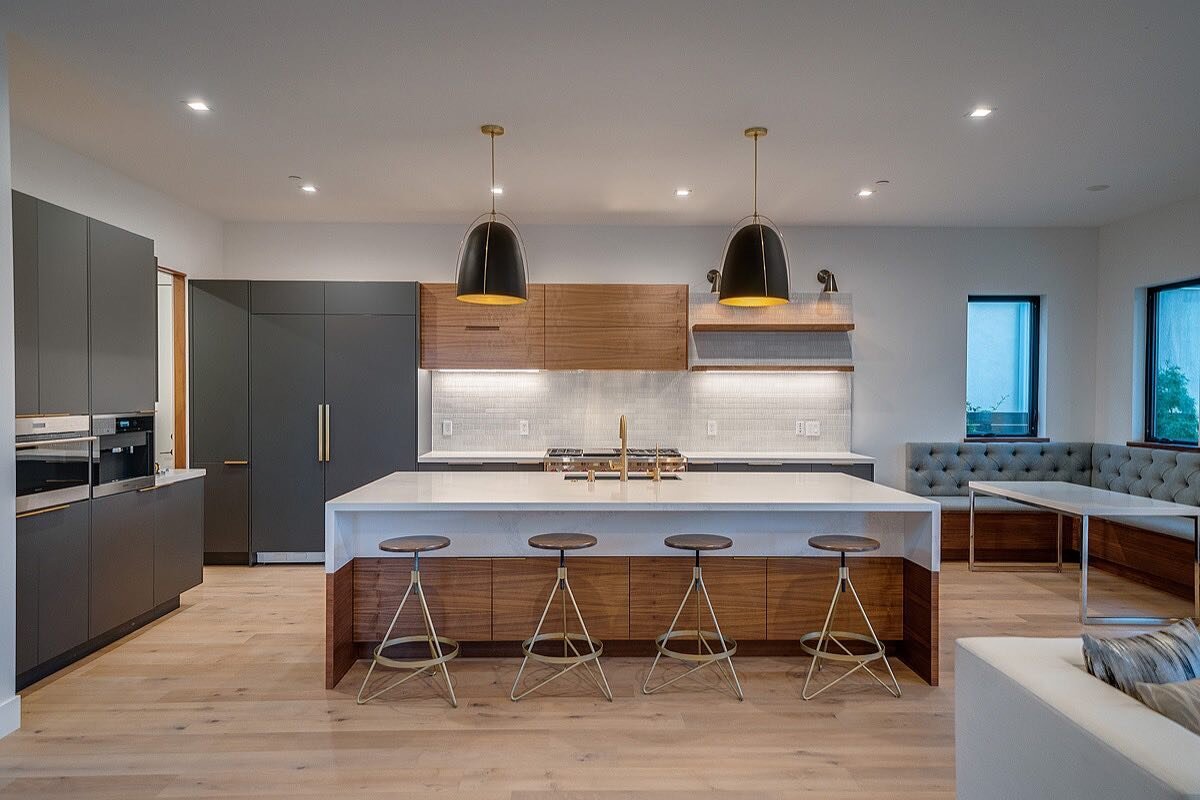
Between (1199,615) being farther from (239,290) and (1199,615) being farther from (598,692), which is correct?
(239,290)

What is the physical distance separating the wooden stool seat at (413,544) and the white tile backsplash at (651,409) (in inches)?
112

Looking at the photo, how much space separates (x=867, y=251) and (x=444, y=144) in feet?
12.4

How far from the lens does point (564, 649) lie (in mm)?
3615

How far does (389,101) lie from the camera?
3.54 metres

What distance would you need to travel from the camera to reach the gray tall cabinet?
5676mm

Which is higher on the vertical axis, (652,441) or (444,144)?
(444,144)

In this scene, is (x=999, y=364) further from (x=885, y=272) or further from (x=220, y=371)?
(x=220, y=371)

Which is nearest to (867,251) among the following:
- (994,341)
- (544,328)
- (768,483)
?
(994,341)

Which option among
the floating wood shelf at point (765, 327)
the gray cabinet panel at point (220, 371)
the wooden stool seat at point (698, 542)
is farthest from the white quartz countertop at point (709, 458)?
the wooden stool seat at point (698, 542)

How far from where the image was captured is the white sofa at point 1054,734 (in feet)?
4.25

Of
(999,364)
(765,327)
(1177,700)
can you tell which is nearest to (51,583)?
(1177,700)

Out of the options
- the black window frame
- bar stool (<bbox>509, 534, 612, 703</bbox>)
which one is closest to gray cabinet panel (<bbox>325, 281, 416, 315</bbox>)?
bar stool (<bbox>509, 534, 612, 703</bbox>)

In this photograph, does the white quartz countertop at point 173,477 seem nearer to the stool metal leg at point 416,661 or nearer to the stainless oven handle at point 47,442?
the stainless oven handle at point 47,442

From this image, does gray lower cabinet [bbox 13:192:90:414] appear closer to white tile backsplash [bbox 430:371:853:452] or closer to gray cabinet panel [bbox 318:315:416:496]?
gray cabinet panel [bbox 318:315:416:496]
